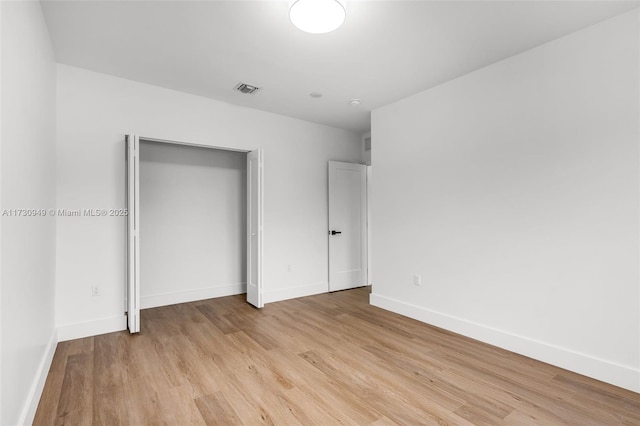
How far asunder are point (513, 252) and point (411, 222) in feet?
3.92

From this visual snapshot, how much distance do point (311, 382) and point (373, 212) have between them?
2534mm

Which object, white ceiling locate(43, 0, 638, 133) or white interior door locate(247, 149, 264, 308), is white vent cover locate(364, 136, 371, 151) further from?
white interior door locate(247, 149, 264, 308)

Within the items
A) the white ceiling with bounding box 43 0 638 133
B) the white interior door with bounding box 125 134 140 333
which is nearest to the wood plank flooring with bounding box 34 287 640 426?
the white interior door with bounding box 125 134 140 333

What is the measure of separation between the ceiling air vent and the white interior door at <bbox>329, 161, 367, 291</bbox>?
1.78 meters

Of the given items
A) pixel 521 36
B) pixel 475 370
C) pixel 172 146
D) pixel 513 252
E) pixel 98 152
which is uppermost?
pixel 521 36

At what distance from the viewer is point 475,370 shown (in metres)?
2.58

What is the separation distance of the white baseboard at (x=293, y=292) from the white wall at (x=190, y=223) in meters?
0.74

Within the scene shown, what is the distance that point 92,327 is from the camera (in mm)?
3285

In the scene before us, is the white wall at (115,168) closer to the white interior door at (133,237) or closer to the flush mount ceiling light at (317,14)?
the white interior door at (133,237)

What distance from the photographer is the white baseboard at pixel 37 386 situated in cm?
182

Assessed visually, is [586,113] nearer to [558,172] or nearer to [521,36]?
[558,172]

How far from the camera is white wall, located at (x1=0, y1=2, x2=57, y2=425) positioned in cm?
154

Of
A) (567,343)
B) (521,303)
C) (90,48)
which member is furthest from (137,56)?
(567,343)

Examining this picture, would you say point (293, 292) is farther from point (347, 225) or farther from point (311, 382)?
point (311, 382)
